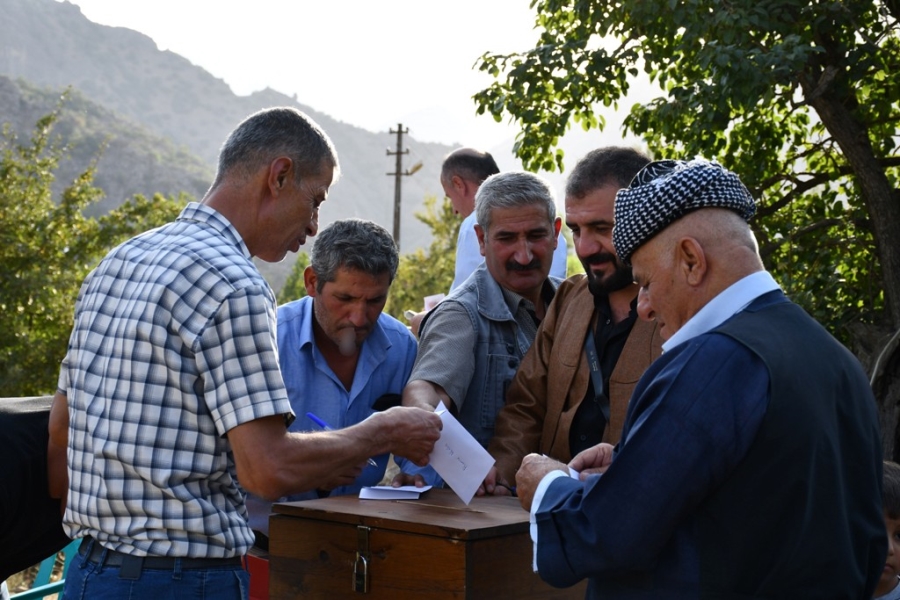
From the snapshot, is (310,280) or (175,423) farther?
(310,280)

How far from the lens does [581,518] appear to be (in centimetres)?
204

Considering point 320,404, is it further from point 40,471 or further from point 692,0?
point 692,0

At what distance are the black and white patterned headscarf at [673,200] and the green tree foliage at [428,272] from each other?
27.0m

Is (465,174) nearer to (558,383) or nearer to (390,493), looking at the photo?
(558,383)

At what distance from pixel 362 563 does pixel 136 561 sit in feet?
2.27

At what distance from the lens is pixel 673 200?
2.07m

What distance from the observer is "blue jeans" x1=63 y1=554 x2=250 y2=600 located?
2316 millimetres

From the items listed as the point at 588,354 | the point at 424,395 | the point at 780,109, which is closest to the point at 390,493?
the point at 424,395

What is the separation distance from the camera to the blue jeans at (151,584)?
2.32 metres

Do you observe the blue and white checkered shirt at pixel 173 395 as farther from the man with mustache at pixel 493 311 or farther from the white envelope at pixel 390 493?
the man with mustache at pixel 493 311

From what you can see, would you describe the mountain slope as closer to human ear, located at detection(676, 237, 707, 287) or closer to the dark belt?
the dark belt

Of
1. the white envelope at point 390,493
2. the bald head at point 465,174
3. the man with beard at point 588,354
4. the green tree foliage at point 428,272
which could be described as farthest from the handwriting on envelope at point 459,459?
the green tree foliage at point 428,272

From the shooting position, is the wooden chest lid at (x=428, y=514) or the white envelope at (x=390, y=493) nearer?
the wooden chest lid at (x=428, y=514)

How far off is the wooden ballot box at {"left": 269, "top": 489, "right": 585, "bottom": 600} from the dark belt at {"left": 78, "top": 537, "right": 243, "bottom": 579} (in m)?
0.51
